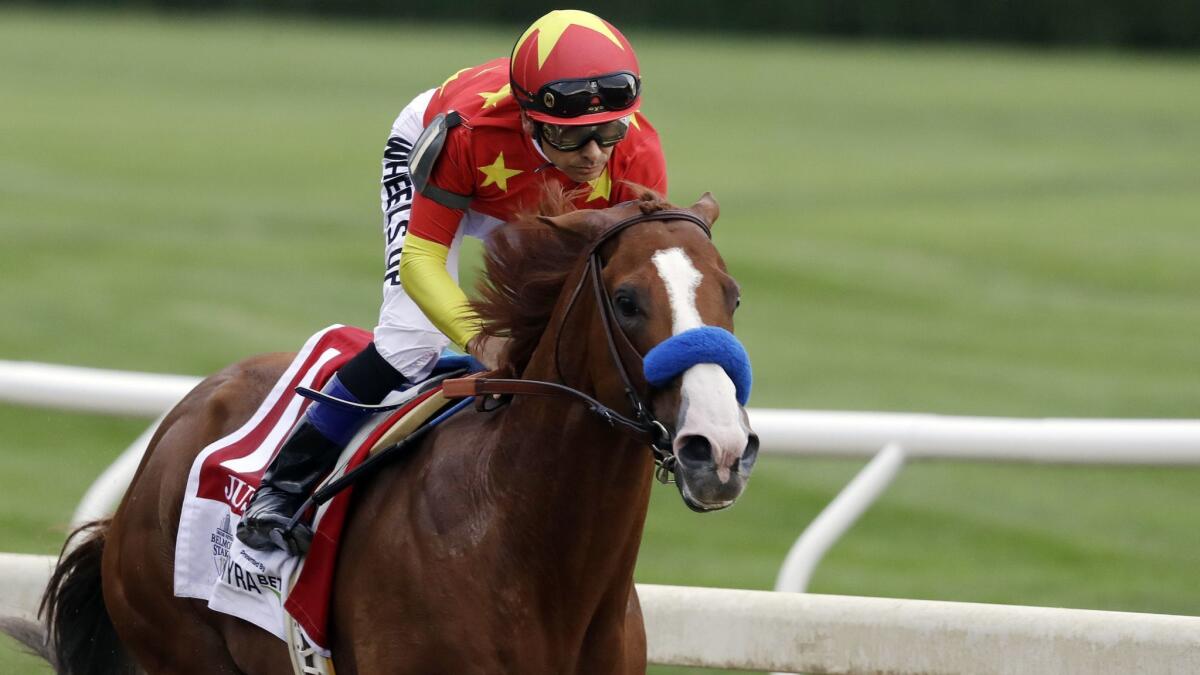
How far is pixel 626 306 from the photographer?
9.59ft

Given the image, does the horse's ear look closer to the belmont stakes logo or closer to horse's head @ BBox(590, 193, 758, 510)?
horse's head @ BBox(590, 193, 758, 510)

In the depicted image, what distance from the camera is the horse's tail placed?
172 inches

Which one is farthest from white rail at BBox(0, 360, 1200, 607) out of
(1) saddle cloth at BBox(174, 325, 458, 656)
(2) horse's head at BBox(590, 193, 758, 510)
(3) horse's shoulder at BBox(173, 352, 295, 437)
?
(2) horse's head at BBox(590, 193, 758, 510)

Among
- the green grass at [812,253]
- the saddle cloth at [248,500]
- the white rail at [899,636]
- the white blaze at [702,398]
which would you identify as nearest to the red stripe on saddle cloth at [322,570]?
the saddle cloth at [248,500]

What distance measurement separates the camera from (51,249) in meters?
13.4

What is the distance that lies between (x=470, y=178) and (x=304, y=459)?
26.3 inches

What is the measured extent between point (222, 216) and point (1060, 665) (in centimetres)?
1304

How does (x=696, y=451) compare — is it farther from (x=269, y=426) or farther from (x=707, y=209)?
(x=269, y=426)

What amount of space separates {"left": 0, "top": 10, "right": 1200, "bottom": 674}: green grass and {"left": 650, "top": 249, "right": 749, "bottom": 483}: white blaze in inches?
93.8

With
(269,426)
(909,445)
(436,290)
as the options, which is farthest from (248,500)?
(909,445)

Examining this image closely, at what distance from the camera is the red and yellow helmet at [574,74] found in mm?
3256

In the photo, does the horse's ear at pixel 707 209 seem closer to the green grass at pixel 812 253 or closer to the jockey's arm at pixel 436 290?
the jockey's arm at pixel 436 290

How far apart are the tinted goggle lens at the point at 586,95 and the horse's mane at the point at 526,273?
0.48ft

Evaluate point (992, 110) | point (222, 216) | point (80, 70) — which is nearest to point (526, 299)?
point (222, 216)
